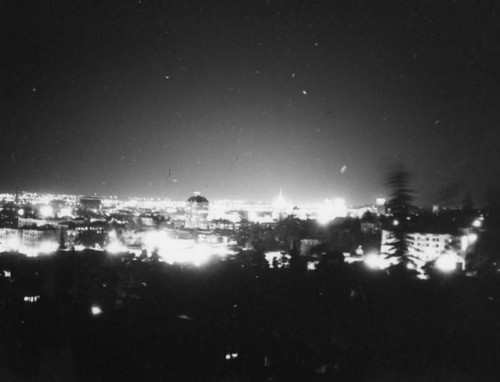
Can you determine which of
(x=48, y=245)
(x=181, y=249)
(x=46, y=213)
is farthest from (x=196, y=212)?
(x=181, y=249)

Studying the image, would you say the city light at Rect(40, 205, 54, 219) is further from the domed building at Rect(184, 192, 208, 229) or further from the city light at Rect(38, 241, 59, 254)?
the city light at Rect(38, 241, 59, 254)

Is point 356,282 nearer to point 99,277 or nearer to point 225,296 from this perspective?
point 225,296

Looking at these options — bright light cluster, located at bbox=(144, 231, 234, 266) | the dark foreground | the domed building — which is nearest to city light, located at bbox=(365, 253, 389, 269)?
the dark foreground

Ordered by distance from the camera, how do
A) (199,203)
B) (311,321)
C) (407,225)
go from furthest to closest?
(199,203), (311,321), (407,225)

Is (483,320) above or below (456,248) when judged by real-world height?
below

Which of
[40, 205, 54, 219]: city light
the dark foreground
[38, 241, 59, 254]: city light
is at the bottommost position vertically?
the dark foreground

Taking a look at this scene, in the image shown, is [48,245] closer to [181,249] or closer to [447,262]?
[181,249]

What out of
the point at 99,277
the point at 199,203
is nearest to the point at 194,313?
the point at 99,277

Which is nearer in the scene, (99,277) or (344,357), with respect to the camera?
(344,357)
